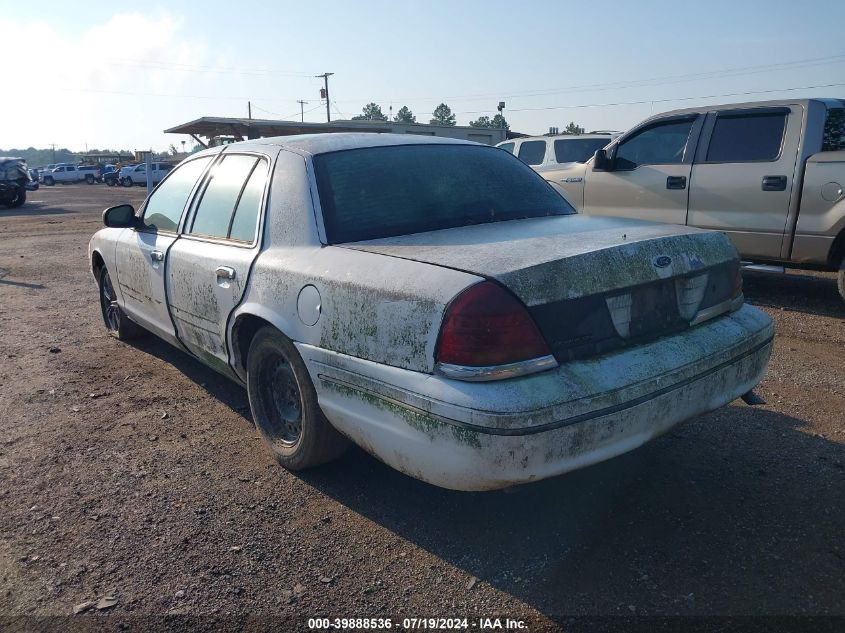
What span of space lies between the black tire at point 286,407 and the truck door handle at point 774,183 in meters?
5.17

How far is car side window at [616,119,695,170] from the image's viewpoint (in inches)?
289

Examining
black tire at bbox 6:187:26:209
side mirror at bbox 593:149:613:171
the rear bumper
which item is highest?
side mirror at bbox 593:149:613:171

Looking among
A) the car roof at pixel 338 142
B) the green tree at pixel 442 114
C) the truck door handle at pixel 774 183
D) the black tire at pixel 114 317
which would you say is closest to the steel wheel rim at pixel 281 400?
the car roof at pixel 338 142

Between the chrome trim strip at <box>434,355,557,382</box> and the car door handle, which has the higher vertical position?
the car door handle

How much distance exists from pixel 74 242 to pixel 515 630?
1405 centimetres

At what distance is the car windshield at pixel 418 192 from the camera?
10.6 ft

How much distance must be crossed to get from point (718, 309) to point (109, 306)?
4.92 m

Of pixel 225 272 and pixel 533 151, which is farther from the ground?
pixel 533 151

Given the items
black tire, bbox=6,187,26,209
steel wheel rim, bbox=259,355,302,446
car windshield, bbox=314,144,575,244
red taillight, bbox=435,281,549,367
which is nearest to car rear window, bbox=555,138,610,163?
car windshield, bbox=314,144,575,244

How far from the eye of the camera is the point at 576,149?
12133mm

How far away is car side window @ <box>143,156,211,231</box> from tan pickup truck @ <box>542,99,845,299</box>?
466 cm

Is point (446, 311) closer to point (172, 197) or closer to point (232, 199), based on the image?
point (232, 199)

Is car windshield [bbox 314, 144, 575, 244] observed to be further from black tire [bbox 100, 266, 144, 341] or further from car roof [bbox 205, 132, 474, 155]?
black tire [bbox 100, 266, 144, 341]

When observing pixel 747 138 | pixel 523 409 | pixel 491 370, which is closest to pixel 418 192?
pixel 491 370
